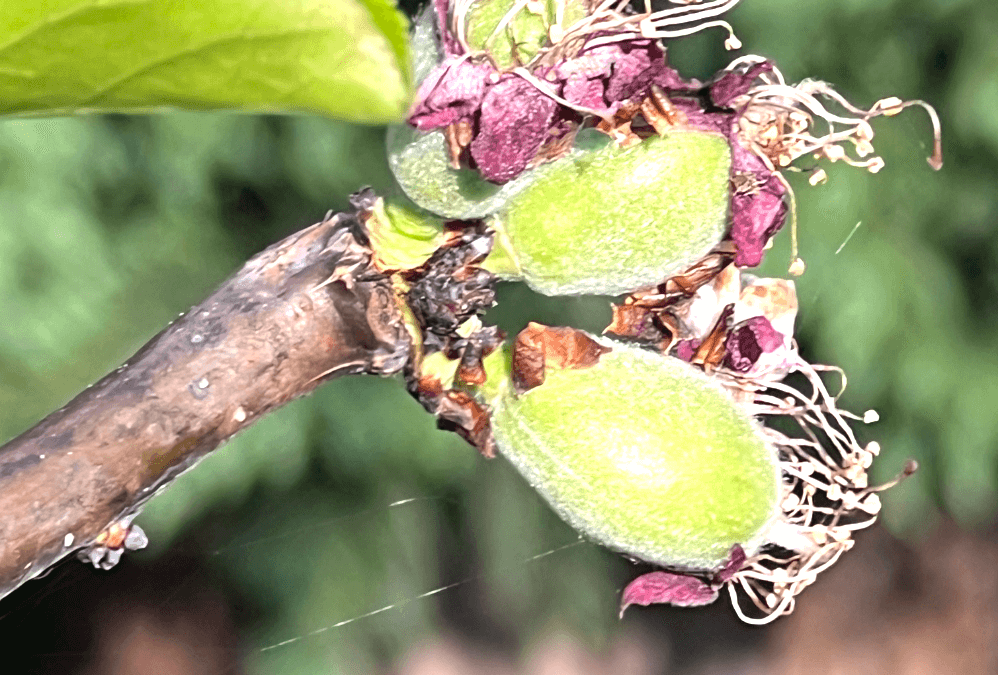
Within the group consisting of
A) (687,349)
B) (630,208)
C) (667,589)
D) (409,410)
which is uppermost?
(630,208)

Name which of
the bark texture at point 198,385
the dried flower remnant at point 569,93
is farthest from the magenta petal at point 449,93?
the bark texture at point 198,385

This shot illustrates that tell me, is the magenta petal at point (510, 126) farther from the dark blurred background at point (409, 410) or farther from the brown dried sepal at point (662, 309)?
the dark blurred background at point (409, 410)

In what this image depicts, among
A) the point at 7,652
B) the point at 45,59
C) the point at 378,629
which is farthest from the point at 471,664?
the point at 45,59

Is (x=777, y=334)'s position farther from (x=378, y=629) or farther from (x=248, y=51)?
(x=378, y=629)

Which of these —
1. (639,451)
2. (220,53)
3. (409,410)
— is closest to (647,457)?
(639,451)

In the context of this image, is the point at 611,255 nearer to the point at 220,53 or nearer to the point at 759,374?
the point at 759,374

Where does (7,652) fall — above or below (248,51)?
below
